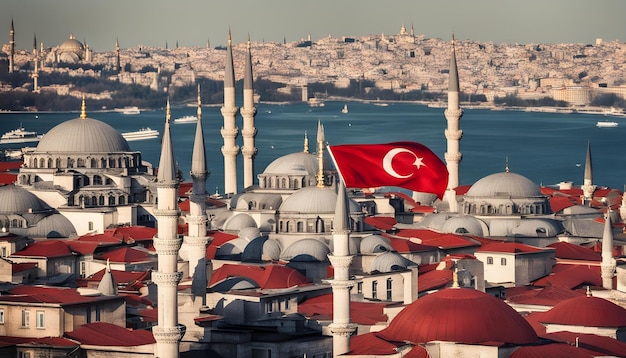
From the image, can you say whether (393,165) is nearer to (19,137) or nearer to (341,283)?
(341,283)

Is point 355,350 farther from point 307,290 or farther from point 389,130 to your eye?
point 389,130

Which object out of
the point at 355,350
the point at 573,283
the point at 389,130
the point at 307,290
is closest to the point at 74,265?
the point at 307,290

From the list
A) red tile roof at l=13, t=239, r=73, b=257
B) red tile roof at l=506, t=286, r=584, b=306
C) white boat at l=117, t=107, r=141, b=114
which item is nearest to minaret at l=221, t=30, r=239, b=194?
red tile roof at l=13, t=239, r=73, b=257

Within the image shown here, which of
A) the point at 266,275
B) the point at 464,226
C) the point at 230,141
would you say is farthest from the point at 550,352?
the point at 230,141

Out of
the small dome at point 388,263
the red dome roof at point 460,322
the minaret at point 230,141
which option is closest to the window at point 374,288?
the small dome at point 388,263

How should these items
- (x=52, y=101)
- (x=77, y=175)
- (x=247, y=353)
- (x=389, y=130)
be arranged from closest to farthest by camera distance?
(x=247, y=353)
(x=77, y=175)
(x=52, y=101)
(x=389, y=130)

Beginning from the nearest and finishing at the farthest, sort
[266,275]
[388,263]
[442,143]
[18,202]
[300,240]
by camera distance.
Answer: [266,275] < [388,263] < [300,240] < [18,202] < [442,143]
